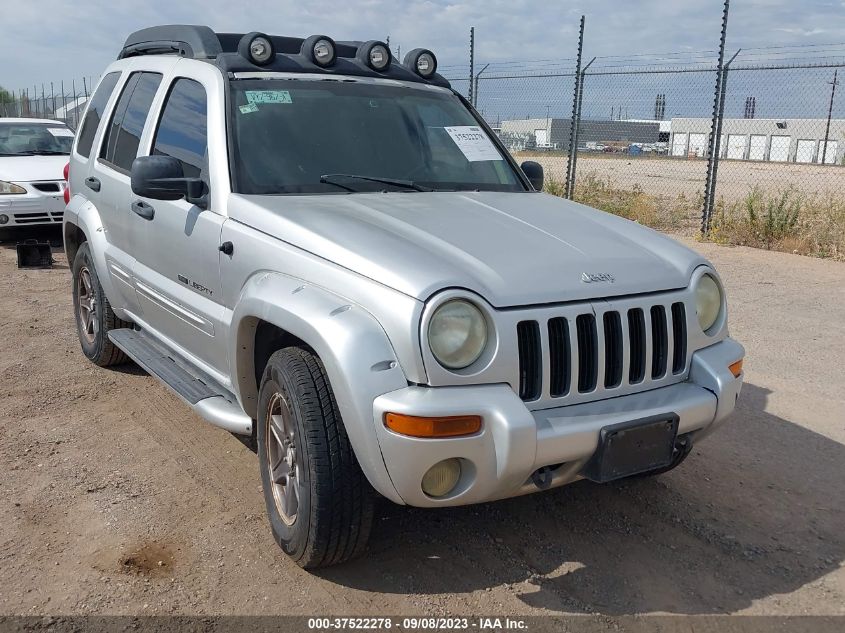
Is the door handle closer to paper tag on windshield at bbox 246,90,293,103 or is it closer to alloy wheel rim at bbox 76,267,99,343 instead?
paper tag on windshield at bbox 246,90,293,103

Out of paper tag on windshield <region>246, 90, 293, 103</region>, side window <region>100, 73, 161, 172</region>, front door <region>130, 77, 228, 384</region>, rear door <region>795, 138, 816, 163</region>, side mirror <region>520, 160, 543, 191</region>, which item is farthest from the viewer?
rear door <region>795, 138, 816, 163</region>

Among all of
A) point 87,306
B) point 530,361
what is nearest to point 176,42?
point 87,306

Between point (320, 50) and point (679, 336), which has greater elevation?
point (320, 50)

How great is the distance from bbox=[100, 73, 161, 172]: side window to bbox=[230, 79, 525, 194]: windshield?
93 cm

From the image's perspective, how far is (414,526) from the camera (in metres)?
3.53

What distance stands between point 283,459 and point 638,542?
1.52 m

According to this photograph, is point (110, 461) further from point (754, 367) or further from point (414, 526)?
point (754, 367)

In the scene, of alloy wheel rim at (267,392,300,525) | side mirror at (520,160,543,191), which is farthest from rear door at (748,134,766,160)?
alloy wheel rim at (267,392,300,525)

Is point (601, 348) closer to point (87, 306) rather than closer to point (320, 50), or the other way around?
point (320, 50)

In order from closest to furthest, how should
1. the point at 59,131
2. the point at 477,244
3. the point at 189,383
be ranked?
the point at 477,244 → the point at 189,383 → the point at 59,131

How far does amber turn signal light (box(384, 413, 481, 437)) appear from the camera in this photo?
2586 millimetres

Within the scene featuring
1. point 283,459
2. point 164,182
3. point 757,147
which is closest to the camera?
point 283,459

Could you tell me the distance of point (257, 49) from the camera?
400 cm

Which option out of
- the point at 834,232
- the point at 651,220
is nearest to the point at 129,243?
the point at 834,232
